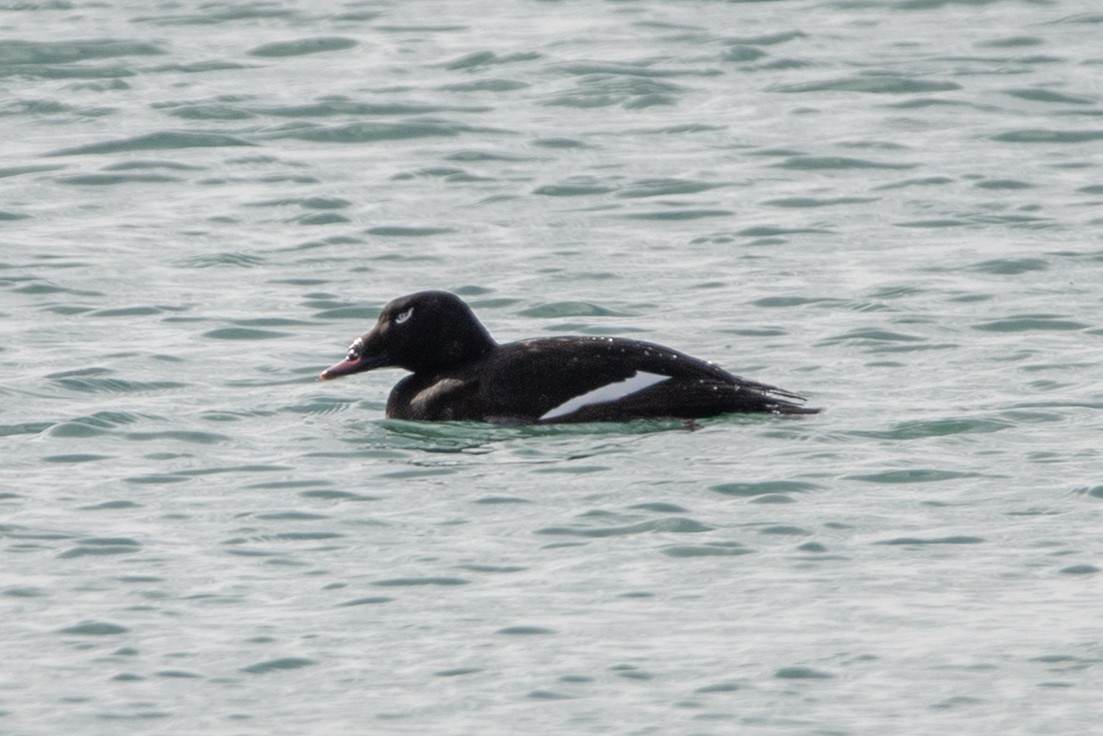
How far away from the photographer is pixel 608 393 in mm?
11117

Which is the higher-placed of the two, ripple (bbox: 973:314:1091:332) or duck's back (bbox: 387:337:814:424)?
duck's back (bbox: 387:337:814:424)

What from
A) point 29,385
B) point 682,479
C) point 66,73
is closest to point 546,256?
point 29,385

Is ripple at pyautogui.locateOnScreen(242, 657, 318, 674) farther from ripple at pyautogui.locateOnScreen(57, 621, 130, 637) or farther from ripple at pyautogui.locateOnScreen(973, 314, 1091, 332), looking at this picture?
ripple at pyautogui.locateOnScreen(973, 314, 1091, 332)

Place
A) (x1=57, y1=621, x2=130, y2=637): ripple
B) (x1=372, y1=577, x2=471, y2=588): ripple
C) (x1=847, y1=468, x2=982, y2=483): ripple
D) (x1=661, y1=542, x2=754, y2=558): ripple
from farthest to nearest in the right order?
(x1=847, y1=468, x2=982, y2=483): ripple
(x1=661, y1=542, x2=754, y2=558): ripple
(x1=372, y1=577, x2=471, y2=588): ripple
(x1=57, y1=621, x2=130, y2=637): ripple

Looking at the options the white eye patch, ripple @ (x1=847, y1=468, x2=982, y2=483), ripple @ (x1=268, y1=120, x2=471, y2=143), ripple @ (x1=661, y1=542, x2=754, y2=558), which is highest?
ripple @ (x1=268, y1=120, x2=471, y2=143)

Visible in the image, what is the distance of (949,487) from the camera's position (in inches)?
389

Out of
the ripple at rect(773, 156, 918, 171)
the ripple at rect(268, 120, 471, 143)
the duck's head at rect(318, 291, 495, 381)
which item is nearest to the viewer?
the duck's head at rect(318, 291, 495, 381)

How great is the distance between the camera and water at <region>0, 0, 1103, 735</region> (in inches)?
315

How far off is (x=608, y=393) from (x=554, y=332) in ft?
6.93

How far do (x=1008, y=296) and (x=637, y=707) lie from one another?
255 inches

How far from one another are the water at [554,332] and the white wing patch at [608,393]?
0.60ft

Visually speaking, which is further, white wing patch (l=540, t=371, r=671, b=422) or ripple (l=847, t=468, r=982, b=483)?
white wing patch (l=540, t=371, r=671, b=422)

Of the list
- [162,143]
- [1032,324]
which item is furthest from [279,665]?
[162,143]

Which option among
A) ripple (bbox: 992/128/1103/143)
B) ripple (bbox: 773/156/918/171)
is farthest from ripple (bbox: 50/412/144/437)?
ripple (bbox: 992/128/1103/143)
